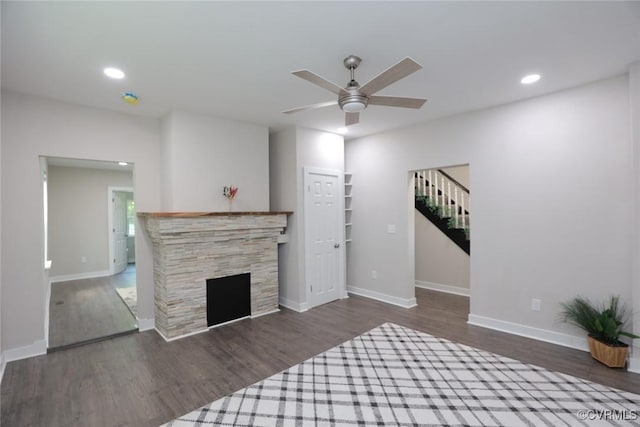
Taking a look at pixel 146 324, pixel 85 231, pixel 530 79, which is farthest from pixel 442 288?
pixel 85 231

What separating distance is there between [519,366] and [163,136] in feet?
15.8

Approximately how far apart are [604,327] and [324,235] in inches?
136

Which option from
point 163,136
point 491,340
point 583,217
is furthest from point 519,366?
point 163,136

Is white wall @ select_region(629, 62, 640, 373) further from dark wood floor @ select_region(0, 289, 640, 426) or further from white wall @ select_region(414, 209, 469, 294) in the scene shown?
white wall @ select_region(414, 209, 469, 294)

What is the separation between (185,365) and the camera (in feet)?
A: 9.82

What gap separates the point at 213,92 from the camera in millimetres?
3271

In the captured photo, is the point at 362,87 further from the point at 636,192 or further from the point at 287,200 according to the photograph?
the point at 287,200

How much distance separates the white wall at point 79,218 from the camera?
643 cm

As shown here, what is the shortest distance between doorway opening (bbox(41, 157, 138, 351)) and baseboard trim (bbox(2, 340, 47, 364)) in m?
1.59

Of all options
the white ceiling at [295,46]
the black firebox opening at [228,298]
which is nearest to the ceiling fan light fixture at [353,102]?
the white ceiling at [295,46]

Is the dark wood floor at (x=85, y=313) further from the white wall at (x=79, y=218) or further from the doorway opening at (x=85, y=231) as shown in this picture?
the white wall at (x=79, y=218)

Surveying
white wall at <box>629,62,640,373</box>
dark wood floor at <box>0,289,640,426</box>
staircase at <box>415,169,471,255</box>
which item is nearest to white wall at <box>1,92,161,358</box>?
dark wood floor at <box>0,289,640,426</box>

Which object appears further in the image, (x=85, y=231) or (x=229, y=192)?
(x=85, y=231)

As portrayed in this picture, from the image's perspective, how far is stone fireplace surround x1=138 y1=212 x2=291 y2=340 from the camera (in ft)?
11.9
